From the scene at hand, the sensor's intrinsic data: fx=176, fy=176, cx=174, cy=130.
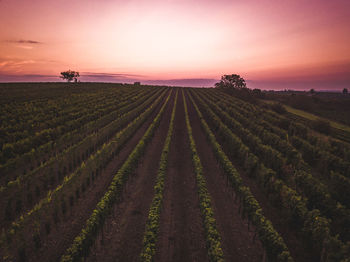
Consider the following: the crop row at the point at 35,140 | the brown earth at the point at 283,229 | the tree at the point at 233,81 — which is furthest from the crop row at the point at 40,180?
the tree at the point at 233,81

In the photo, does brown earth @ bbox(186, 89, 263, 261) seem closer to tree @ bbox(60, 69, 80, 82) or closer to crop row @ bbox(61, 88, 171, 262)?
crop row @ bbox(61, 88, 171, 262)

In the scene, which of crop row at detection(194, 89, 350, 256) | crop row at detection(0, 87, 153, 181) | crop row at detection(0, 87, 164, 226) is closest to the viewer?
crop row at detection(194, 89, 350, 256)

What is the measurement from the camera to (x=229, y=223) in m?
9.33

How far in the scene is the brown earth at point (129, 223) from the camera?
7453 mm

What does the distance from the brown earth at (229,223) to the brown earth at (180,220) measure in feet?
3.53

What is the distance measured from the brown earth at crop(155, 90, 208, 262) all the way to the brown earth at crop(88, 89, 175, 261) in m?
1.03

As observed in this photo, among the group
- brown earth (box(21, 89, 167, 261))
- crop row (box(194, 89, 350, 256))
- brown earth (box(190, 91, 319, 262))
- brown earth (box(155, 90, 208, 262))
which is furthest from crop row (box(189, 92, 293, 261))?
brown earth (box(21, 89, 167, 261))

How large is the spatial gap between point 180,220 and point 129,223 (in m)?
2.65

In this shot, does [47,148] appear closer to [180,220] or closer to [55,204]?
[55,204]

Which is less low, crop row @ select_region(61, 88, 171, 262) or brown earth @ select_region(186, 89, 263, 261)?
crop row @ select_region(61, 88, 171, 262)

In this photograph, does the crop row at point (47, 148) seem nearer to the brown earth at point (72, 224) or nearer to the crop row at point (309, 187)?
the brown earth at point (72, 224)

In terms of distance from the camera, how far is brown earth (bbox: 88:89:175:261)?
745 centimetres

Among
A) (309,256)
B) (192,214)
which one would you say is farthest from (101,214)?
(309,256)

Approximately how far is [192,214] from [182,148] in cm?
993
